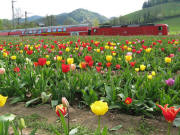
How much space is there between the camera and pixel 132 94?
2.15 meters

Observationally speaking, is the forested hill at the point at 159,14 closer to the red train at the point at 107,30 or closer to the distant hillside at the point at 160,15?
the distant hillside at the point at 160,15

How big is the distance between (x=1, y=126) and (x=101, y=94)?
1.55 m

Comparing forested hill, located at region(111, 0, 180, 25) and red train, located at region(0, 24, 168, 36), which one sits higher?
forested hill, located at region(111, 0, 180, 25)

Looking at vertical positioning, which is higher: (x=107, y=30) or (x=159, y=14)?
(x=159, y=14)

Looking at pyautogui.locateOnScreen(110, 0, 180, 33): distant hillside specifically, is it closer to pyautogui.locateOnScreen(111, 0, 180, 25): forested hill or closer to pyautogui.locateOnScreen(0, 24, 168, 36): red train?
pyautogui.locateOnScreen(111, 0, 180, 25): forested hill

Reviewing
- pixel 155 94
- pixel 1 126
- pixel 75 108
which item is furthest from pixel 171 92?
pixel 1 126

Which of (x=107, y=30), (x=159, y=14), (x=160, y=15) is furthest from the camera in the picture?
(x=159, y=14)

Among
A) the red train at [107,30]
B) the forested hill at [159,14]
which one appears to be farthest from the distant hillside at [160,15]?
the red train at [107,30]

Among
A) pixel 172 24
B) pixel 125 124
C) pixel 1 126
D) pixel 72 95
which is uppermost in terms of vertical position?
pixel 172 24

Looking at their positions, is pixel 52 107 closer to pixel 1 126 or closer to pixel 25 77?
pixel 25 77

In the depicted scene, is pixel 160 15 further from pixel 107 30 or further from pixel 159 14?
pixel 107 30

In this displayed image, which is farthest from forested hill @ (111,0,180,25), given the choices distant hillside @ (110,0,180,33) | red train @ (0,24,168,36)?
A: red train @ (0,24,168,36)

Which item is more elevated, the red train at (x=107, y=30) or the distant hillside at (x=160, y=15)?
the distant hillside at (x=160, y=15)

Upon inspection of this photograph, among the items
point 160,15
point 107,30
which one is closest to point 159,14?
point 160,15
